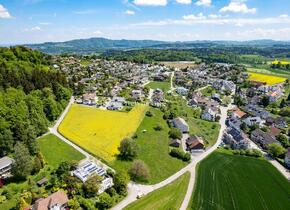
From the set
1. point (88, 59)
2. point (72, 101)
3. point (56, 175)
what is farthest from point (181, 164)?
point (88, 59)

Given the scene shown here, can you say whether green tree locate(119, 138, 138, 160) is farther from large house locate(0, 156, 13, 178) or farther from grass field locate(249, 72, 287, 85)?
grass field locate(249, 72, 287, 85)

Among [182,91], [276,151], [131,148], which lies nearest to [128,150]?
[131,148]

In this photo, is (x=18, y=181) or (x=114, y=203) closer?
(x=114, y=203)

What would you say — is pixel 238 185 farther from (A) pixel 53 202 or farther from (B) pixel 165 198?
(A) pixel 53 202

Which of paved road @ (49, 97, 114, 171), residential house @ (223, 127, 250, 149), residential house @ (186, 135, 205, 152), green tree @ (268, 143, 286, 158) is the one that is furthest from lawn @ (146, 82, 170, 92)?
green tree @ (268, 143, 286, 158)

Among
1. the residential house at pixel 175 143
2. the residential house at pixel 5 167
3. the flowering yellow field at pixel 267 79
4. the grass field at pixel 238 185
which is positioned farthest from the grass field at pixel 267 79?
the residential house at pixel 5 167

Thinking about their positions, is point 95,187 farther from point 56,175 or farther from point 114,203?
point 56,175
